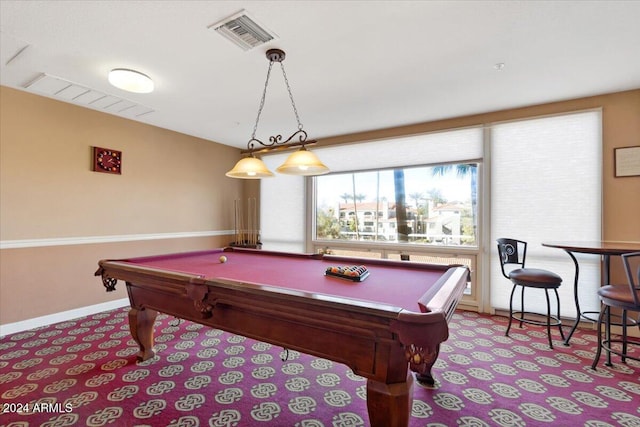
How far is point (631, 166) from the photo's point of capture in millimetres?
3059

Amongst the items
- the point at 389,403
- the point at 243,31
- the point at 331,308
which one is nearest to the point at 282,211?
the point at 243,31

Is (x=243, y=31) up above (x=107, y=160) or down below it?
above

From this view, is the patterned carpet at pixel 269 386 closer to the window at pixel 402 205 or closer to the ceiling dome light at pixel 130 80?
the window at pixel 402 205

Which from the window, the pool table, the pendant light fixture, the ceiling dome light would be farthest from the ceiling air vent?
the window

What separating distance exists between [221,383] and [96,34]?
279 cm

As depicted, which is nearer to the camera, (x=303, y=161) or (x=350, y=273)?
(x=350, y=273)

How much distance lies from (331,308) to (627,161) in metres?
3.77

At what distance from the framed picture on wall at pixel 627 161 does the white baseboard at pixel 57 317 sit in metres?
6.30

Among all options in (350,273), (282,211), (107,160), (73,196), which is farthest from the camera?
(282,211)

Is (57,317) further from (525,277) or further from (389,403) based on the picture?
(525,277)

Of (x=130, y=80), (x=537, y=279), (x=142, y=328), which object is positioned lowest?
(x=142, y=328)

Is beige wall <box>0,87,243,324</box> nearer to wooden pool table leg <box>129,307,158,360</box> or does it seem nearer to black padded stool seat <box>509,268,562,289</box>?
wooden pool table leg <box>129,307,158,360</box>

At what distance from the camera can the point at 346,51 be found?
242 cm

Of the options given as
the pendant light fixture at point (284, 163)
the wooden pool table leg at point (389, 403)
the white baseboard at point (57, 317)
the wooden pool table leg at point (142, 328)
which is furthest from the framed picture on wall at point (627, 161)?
the white baseboard at point (57, 317)
